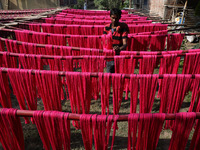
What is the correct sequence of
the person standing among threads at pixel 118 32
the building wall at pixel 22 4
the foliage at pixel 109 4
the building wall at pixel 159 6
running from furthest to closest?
the foliage at pixel 109 4 → the building wall at pixel 22 4 → the building wall at pixel 159 6 → the person standing among threads at pixel 118 32

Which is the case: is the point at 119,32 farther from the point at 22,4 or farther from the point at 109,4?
the point at 109,4

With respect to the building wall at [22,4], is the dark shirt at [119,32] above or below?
below

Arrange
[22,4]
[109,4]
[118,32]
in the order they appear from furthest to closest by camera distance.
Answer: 1. [109,4]
2. [22,4]
3. [118,32]

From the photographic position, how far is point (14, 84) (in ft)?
8.80

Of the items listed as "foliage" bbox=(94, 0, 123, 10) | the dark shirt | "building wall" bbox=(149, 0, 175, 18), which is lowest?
the dark shirt

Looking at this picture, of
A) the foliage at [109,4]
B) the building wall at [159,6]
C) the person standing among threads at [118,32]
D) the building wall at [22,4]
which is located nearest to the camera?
the person standing among threads at [118,32]

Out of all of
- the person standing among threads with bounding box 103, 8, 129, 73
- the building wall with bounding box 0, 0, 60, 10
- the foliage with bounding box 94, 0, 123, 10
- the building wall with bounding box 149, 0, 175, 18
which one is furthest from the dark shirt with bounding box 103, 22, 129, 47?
the foliage with bounding box 94, 0, 123, 10

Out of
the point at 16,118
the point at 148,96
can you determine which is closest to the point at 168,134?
the point at 148,96

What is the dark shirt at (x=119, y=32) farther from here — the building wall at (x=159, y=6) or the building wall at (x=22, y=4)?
the building wall at (x=22, y=4)

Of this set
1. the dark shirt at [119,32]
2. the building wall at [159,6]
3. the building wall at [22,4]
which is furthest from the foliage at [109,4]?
the dark shirt at [119,32]

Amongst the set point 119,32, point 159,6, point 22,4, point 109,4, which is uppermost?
point 109,4

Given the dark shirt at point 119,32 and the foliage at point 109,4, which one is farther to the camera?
the foliage at point 109,4

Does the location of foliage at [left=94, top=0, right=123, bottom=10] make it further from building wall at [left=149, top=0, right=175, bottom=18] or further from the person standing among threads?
the person standing among threads

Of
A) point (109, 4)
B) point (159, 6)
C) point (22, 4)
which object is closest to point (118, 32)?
point (159, 6)
